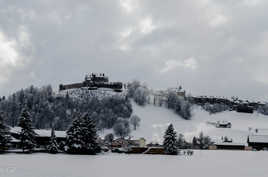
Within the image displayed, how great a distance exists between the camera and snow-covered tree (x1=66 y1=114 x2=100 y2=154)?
217 feet

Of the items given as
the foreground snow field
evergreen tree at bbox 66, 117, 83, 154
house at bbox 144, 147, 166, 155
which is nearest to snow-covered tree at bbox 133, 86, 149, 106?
house at bbox 144, 147, 166, 155

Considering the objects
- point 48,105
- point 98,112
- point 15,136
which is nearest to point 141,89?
point 98,112

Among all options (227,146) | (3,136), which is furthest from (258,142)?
(3,136)

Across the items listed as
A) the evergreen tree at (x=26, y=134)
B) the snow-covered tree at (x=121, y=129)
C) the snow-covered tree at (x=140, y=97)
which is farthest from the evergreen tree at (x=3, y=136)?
the snow-covered tree at (x=140, y=97)

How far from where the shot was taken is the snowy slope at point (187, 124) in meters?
142

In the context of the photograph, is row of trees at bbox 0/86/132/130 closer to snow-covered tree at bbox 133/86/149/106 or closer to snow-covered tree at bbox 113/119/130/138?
snow-covered tree at bbox 113/119/130/138

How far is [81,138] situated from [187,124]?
109870mm

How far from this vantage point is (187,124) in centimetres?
17062

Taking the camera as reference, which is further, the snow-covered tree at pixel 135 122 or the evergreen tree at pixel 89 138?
the snow-covered tree at pixel 135 122

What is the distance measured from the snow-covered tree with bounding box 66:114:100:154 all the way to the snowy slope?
191 ft

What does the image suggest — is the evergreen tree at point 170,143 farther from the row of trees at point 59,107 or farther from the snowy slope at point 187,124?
the row of trees at point 59,107

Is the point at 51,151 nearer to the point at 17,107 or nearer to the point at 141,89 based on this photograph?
the point at 17,107

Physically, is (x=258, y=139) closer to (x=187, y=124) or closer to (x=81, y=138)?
(x=187, y=124)

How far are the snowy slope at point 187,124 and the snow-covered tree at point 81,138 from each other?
58.1 metres
